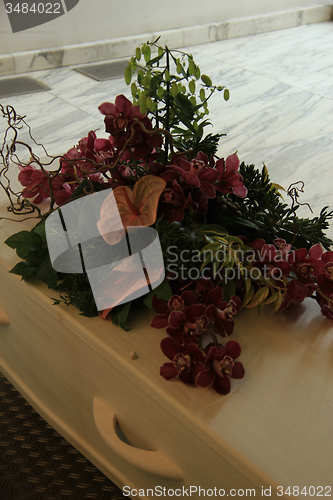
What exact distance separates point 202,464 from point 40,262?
351 millimetres

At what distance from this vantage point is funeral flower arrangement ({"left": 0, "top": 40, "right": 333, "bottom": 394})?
550 mm

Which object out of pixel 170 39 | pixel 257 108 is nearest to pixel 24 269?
pixel 257 108

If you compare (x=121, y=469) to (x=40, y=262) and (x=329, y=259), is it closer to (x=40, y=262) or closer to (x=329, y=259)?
(x=40, y=262)

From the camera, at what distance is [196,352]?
1.75 ft

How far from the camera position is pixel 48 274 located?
0.66 metres

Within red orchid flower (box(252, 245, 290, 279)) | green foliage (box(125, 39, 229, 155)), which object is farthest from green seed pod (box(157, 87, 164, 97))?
red orchid flower (box(252, 245, 290, 279))

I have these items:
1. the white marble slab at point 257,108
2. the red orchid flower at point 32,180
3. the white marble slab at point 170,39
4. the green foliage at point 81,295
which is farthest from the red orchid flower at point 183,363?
the white marble slab at point 170,39

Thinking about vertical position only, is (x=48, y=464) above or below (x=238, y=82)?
below

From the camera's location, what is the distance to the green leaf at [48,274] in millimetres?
660

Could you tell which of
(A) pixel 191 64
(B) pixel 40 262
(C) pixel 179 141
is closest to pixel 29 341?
(B) pixel 40 262

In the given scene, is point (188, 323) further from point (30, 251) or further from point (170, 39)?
point (170, 39)

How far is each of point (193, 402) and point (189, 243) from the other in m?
0.20

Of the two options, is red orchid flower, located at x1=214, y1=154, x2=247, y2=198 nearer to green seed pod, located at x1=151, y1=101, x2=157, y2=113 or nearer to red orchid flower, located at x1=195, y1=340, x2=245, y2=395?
green seed pod, located at x1=151, y1=101, x2=157, y2=113

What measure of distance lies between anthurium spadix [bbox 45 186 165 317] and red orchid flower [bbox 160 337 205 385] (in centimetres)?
9
